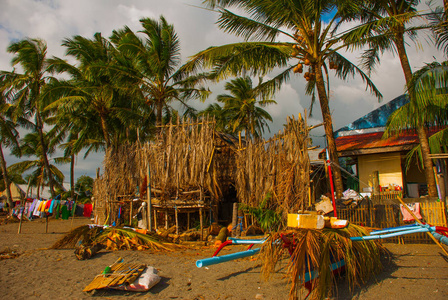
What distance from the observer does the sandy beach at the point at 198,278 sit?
195 inches

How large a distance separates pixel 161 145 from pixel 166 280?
21.0ft

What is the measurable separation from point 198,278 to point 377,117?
44.5ft

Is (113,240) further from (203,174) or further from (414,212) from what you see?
(414,212)

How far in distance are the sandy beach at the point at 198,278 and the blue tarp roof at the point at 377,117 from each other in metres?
9.07

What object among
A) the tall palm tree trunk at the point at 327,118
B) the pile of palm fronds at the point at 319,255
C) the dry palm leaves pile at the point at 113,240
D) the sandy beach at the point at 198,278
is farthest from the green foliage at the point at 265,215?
the pile of palm fronds at the point at 319,255

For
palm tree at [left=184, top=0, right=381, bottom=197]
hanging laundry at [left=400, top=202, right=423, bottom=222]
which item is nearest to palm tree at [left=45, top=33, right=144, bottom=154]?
palm tree at [left=184, top=0, right=381, bottom=197]

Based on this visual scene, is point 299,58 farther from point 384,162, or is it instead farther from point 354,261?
point 354,261

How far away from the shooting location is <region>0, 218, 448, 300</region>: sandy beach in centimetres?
496

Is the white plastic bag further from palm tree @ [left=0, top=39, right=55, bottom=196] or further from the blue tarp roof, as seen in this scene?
palm tree @ [left=0, top=39, right=55, bottom=196]

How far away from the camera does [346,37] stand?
947 centimetres

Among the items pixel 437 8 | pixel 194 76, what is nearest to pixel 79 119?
pixel 194 76

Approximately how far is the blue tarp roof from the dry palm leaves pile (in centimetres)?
1165

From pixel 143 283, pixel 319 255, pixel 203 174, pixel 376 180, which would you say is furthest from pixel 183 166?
pixel 376 180

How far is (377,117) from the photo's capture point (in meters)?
16.0
